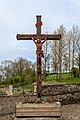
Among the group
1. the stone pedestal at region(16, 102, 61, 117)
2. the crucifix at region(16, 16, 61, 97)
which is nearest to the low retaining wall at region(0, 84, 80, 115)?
the crucifix at region(16, 16, 61, 97)

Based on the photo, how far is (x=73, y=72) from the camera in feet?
122

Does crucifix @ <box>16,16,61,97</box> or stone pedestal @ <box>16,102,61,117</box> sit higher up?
crucifix @ <box>16,16,61,97</box>

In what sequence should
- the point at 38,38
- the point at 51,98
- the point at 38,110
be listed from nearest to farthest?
the point at 38,110 → the point at 38,38 → the point at 51,98

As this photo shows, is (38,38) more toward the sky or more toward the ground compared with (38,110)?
more toward the sky

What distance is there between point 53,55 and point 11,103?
1946 cm

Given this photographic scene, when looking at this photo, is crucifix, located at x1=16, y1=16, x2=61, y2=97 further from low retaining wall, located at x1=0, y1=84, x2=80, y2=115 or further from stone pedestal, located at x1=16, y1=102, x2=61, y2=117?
low retaining wall, located at x1=0, y1=84, x2=80, y2=115

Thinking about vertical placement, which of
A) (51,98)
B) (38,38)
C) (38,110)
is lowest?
(51,98)

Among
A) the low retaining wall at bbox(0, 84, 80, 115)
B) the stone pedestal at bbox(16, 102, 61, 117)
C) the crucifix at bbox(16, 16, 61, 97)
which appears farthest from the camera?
the low retaining wall at bbox(0, 84, 80, 115)

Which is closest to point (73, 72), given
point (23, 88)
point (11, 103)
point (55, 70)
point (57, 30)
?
point (55, 70)

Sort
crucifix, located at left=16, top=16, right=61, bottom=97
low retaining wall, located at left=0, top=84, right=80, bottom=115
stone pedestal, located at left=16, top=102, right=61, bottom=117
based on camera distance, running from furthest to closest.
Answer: low retaining wall, located at left=0, top=84, right=80, bottom=115, crucifix, located at left=16, top=16, right=61, bottom=97, stone pedestal, located at left=16, top=102, right=61, bottom=117

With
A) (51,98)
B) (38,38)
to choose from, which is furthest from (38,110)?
(51,98)

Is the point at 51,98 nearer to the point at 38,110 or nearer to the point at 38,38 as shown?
the point at 38,38

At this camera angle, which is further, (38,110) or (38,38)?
(38,38)

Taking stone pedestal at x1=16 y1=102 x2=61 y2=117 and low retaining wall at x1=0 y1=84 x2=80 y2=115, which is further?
Answer: low retaining wall at x1=0 y1=84 x2=80 y2=115
